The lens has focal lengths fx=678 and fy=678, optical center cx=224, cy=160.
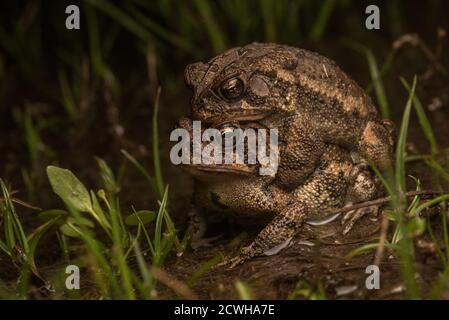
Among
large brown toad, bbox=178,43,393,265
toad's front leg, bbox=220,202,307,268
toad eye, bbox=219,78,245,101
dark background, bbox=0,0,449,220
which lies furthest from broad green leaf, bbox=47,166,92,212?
dark background, bbox=0,0,449,220

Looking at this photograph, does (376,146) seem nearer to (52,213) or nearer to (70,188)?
(70,188)

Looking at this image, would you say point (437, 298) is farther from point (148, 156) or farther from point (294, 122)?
point (148, 156)

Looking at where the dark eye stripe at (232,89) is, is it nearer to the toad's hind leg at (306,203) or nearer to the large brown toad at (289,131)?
the large brown toad at (289,131)

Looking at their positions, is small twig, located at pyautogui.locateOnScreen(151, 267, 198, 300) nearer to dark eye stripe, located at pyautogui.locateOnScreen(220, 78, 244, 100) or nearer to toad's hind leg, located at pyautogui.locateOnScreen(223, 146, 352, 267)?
toad's hind leg, located at pyautogui.locateOnScreen(223, 146, 352, 267)

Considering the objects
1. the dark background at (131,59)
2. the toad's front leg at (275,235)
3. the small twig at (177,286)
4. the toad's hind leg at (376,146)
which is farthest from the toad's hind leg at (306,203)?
the dark background at (131,59)

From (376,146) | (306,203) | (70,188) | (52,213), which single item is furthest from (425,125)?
(52,213)
